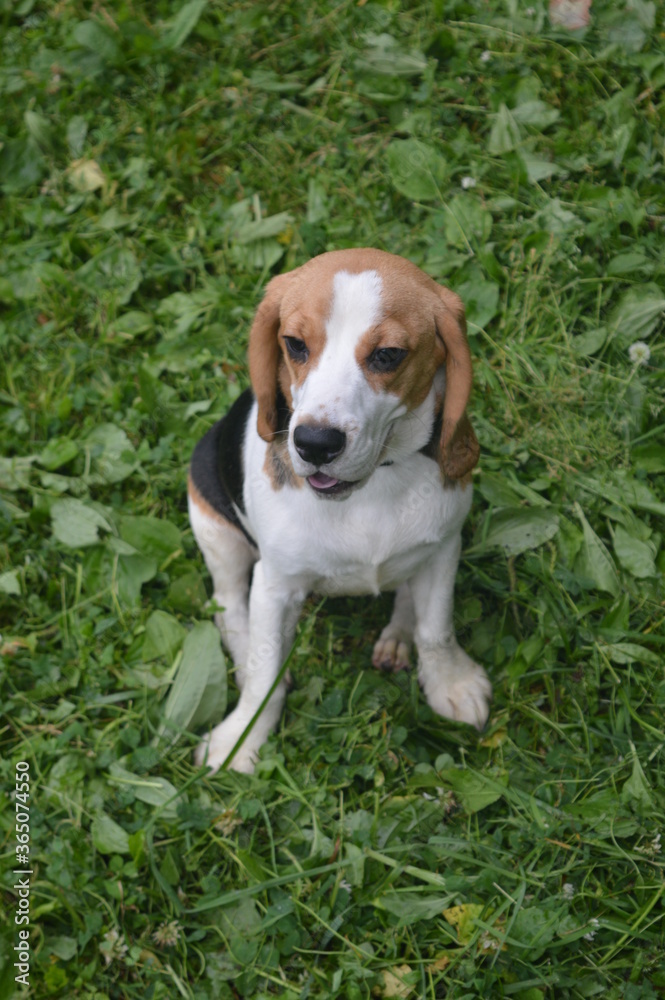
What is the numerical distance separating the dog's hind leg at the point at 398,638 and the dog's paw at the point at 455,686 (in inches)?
6.8

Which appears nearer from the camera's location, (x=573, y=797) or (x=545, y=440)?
(x=573, y=797)

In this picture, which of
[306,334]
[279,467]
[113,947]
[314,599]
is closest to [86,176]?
[314,599]

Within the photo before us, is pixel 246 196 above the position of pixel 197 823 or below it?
above

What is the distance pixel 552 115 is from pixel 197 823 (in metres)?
4.15

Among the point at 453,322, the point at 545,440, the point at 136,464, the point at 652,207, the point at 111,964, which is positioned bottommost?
the point at 111,964

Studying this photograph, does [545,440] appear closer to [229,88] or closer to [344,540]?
[344,540]

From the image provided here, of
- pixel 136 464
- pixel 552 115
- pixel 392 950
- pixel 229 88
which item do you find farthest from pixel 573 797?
pixel 229 88

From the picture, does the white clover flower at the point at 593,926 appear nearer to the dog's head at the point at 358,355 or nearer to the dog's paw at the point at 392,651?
the dog's paw at the point at 392,651

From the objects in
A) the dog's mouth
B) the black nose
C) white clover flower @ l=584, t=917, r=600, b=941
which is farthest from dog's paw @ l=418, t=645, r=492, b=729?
the black nose

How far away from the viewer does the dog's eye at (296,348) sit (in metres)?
2.93

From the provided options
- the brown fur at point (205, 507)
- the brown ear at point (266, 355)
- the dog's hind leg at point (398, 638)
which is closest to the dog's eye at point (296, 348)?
the brown ear at point (266, 355)

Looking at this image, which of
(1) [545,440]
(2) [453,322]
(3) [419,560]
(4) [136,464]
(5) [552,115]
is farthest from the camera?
(5) [552,115]

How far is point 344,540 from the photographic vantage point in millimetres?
3293

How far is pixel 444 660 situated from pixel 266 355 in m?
1.56
